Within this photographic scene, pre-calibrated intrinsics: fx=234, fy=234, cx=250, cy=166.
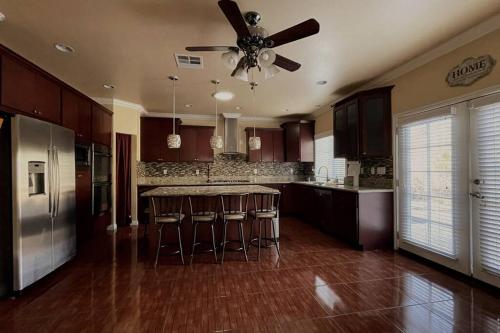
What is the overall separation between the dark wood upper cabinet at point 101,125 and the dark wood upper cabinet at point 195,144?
1.60 m

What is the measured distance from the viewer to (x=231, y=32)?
2.44 m

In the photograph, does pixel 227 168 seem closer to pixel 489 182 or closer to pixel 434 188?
pixel 434 188

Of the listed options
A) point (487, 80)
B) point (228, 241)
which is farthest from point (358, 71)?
point (228, 241)

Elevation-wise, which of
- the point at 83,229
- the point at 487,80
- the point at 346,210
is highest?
the point at 487,80

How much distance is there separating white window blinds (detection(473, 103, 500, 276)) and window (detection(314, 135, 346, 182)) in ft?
8.57

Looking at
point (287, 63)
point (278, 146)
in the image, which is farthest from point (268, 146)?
point (287, 63)

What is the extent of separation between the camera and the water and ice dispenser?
2.47 metres

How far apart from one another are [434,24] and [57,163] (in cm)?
444

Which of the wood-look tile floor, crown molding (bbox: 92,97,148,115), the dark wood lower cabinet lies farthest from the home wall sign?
crown molding (bbox: 92,97,148,115)

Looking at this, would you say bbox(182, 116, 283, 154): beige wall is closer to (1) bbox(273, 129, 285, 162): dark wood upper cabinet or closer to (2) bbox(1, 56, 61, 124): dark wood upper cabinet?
(1) bbox(273, 129, 285, 162): dark wood upper cabinet

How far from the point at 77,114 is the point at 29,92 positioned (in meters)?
0.99

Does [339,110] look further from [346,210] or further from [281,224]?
[281,224]

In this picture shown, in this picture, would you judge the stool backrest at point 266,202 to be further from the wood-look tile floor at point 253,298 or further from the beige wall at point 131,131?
the beige wall at point 131,131

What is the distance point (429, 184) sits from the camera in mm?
3035
